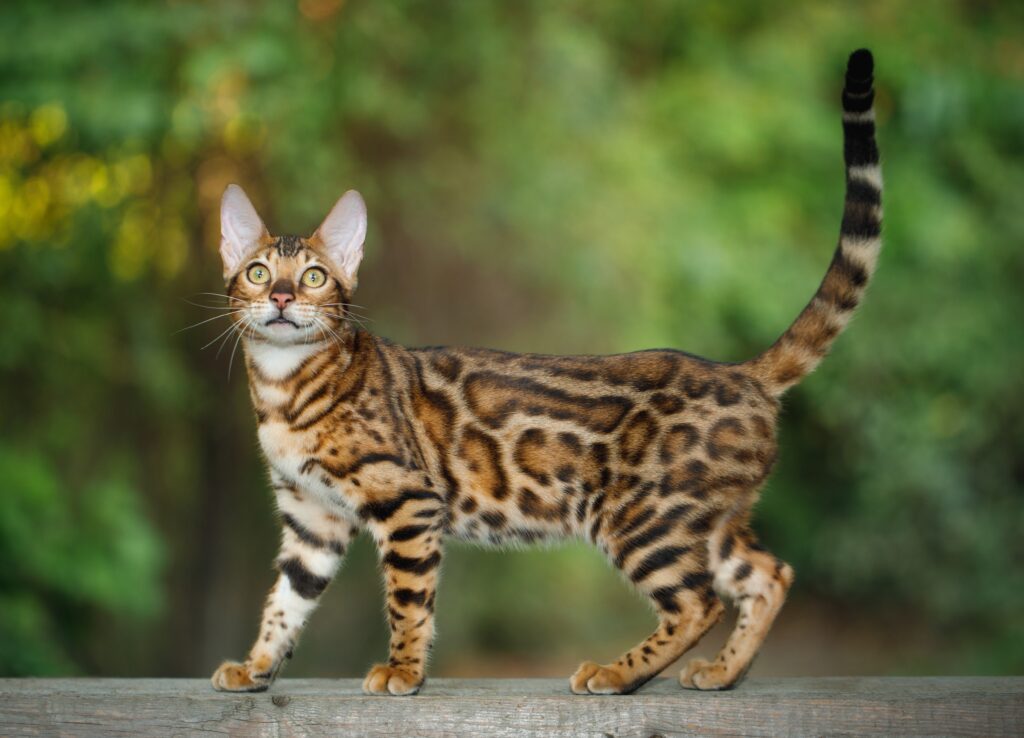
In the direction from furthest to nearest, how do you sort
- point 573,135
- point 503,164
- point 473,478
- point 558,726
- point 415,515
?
point 573,135, point 503,164, point 473,478, point 415,515, point 558,726

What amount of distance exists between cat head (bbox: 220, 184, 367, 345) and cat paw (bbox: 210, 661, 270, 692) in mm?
954

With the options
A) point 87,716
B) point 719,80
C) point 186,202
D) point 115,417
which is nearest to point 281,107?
point 186,202

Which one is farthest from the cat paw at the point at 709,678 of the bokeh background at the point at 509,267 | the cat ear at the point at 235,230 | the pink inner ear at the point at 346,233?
the bokeh background at the point at 509,267

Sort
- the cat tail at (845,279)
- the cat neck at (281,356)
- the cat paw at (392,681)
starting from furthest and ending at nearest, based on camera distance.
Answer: the cat neck at (281,356)
the cat tail at (845,279)
the cat paw at (392,681)

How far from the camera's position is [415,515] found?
346 centimetres

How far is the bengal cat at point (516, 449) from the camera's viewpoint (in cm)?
345

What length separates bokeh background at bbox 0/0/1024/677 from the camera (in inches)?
296

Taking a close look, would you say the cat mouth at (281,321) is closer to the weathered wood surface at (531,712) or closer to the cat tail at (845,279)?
the weathered wood surface at (531,712)

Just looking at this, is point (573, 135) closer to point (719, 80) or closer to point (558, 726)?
point (719, 80)

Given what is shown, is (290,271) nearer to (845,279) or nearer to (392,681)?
(392,681)

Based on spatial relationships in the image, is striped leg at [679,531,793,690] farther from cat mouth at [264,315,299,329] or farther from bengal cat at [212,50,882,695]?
cat mouth at [264,315,299,329]

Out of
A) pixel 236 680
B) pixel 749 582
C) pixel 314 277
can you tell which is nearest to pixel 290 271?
pixel 314 277

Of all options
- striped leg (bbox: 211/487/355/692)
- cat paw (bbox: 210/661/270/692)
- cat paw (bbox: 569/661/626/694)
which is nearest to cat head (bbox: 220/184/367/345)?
striped leg (bbox: 211/487/355/692)

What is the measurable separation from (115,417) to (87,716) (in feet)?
18.7
